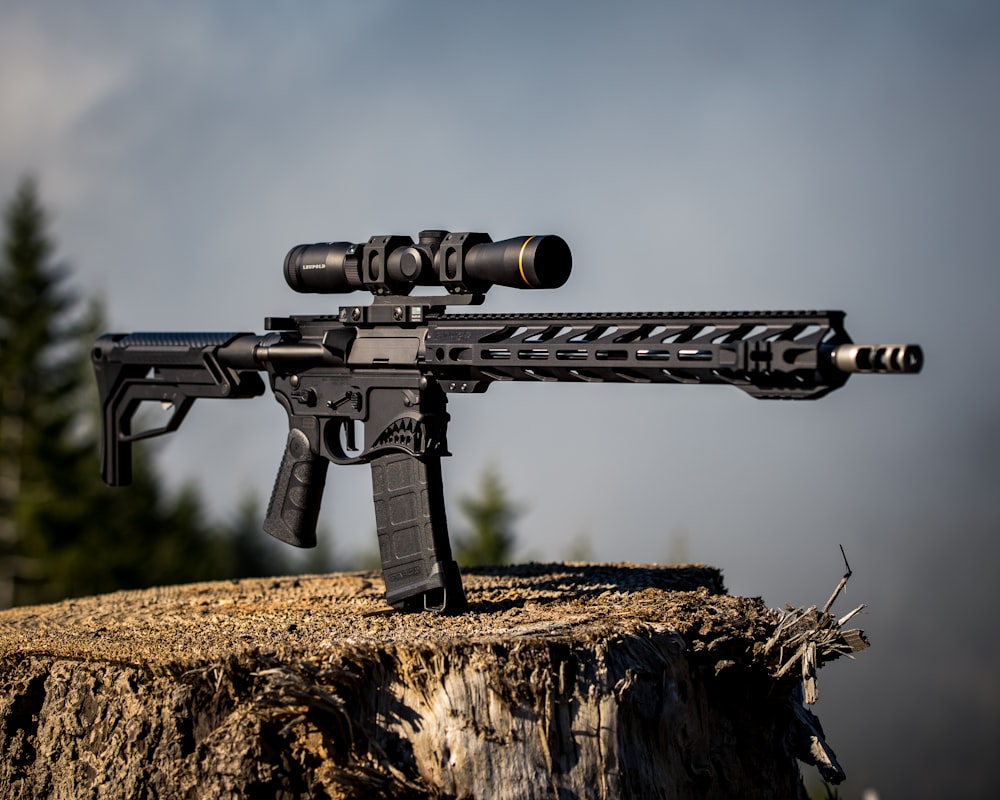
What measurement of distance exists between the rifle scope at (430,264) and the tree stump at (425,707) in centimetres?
291

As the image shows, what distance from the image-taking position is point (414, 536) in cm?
1106

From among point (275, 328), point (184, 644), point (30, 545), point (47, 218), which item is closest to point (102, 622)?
point (184, 644)

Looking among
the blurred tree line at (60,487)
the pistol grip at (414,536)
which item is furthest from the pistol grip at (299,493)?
the blurred tree line at (60,487)

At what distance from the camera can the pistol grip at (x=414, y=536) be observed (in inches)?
426

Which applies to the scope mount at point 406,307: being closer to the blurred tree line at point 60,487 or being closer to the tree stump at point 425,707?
the tree stump at point 425,707

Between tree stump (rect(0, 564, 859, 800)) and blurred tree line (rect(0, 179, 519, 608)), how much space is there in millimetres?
36346

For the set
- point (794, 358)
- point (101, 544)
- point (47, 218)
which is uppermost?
point (47, 218)

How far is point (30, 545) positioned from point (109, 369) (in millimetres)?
36640

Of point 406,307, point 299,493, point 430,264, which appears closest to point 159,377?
point 299,493

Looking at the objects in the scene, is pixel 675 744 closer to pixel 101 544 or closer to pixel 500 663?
pixel 500 663

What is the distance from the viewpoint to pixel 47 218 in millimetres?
52656

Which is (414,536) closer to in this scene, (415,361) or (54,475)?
(415,361)

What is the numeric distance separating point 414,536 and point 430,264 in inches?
96.7

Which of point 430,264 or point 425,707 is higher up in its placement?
point 430,264
